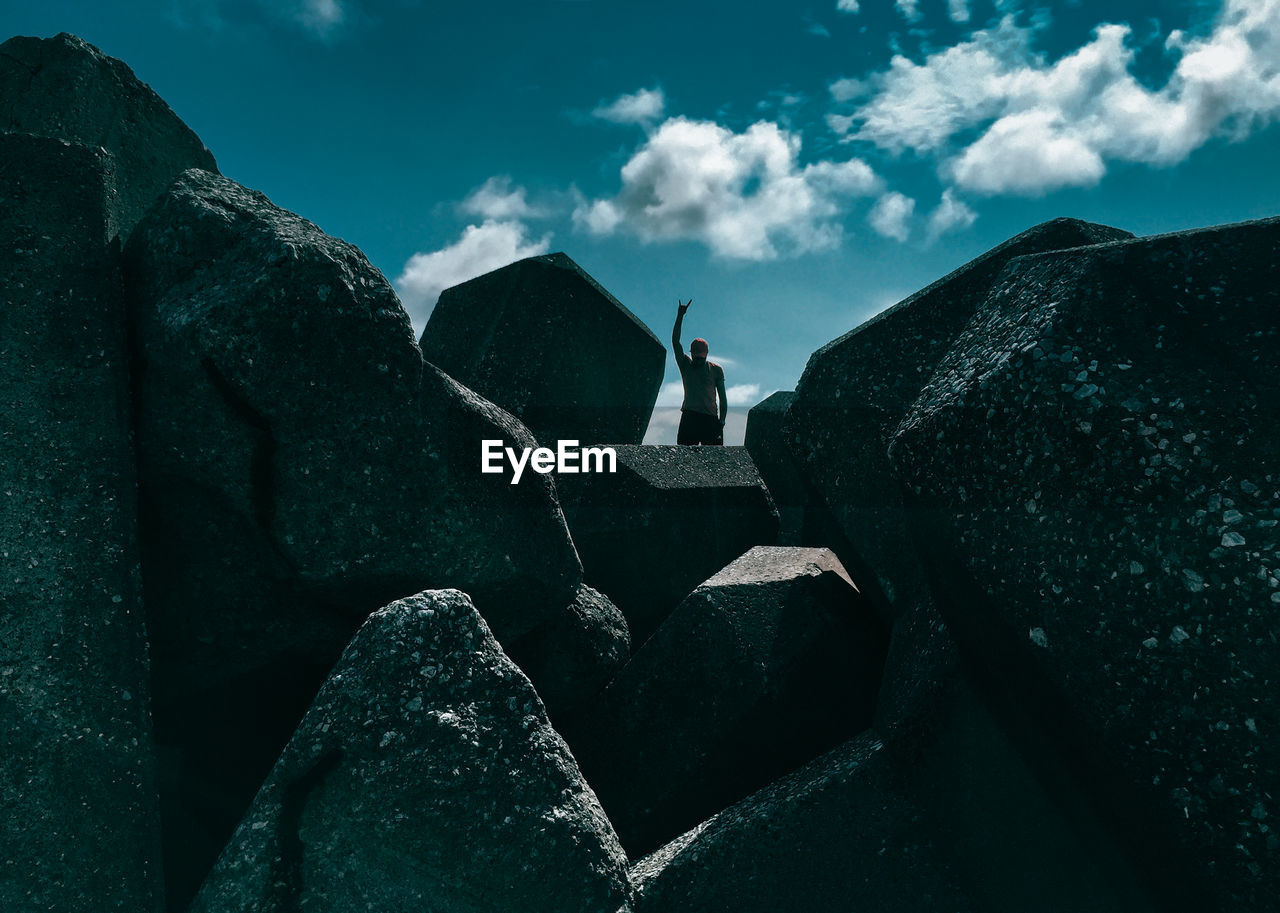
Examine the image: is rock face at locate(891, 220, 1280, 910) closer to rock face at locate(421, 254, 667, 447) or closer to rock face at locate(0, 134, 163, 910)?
rock face at locate(0, 134, 163, 910)

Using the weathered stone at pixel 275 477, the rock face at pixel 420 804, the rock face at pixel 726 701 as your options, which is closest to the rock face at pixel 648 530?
the rock face at pixel 726 701

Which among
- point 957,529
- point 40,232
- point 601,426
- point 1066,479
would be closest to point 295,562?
point 40,232

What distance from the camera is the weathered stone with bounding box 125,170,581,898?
176 centimetres

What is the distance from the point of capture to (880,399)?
2.24 m

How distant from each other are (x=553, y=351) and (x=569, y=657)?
1761 millimetres

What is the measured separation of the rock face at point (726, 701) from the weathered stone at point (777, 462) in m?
1.22

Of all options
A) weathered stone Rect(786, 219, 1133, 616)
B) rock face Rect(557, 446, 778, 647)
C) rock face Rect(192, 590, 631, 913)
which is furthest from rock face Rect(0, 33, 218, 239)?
weathered stone Rect(786, 219, 1133, 616)

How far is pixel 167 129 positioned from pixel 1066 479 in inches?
105

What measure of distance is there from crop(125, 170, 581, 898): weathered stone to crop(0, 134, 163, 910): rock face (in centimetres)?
10

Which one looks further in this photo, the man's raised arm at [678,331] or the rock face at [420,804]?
the man's raised arm at [678,331]

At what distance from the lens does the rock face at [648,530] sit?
9.97 feet

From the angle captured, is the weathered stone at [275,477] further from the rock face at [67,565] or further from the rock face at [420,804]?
the rock face at [420,804]

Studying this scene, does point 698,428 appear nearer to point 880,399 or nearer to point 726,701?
point 880,399

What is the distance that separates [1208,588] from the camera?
51.6 inches
